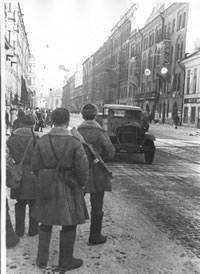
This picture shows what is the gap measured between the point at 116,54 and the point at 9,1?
8.73 ft

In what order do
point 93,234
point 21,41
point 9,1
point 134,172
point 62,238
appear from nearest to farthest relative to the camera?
point 9,1 → point 21,41 → point 62,238 → point 93,234 → point 134,172

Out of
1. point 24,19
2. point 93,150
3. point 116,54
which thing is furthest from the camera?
point 116,54

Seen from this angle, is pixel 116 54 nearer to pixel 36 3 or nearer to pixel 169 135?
pixel 36 3

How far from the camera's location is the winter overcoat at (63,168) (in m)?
2.30

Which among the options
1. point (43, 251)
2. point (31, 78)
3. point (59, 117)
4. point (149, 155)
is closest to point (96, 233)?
point (43, 251)

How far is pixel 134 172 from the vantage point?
6.68 metres

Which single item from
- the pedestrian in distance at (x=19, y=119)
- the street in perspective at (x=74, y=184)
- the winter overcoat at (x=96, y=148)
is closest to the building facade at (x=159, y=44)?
the street in perspective at (x=74, y=184)

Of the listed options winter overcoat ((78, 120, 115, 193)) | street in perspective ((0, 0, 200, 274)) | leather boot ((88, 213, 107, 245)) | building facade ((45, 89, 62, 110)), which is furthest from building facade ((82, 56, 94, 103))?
leather boot ((88, 213, 107, 245))

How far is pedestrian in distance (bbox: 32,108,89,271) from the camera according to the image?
230 centimetres

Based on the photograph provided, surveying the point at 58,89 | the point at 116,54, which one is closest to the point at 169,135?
the point at 116,54

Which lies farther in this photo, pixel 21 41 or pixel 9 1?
pixel 21 41

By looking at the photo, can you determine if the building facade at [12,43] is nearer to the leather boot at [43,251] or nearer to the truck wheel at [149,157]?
the leather boot at [43,251]

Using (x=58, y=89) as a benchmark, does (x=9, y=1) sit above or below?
above

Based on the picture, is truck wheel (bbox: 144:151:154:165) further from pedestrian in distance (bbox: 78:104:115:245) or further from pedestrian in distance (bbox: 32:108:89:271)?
pedestrian in distance (bbox: 32:108:89:271)
